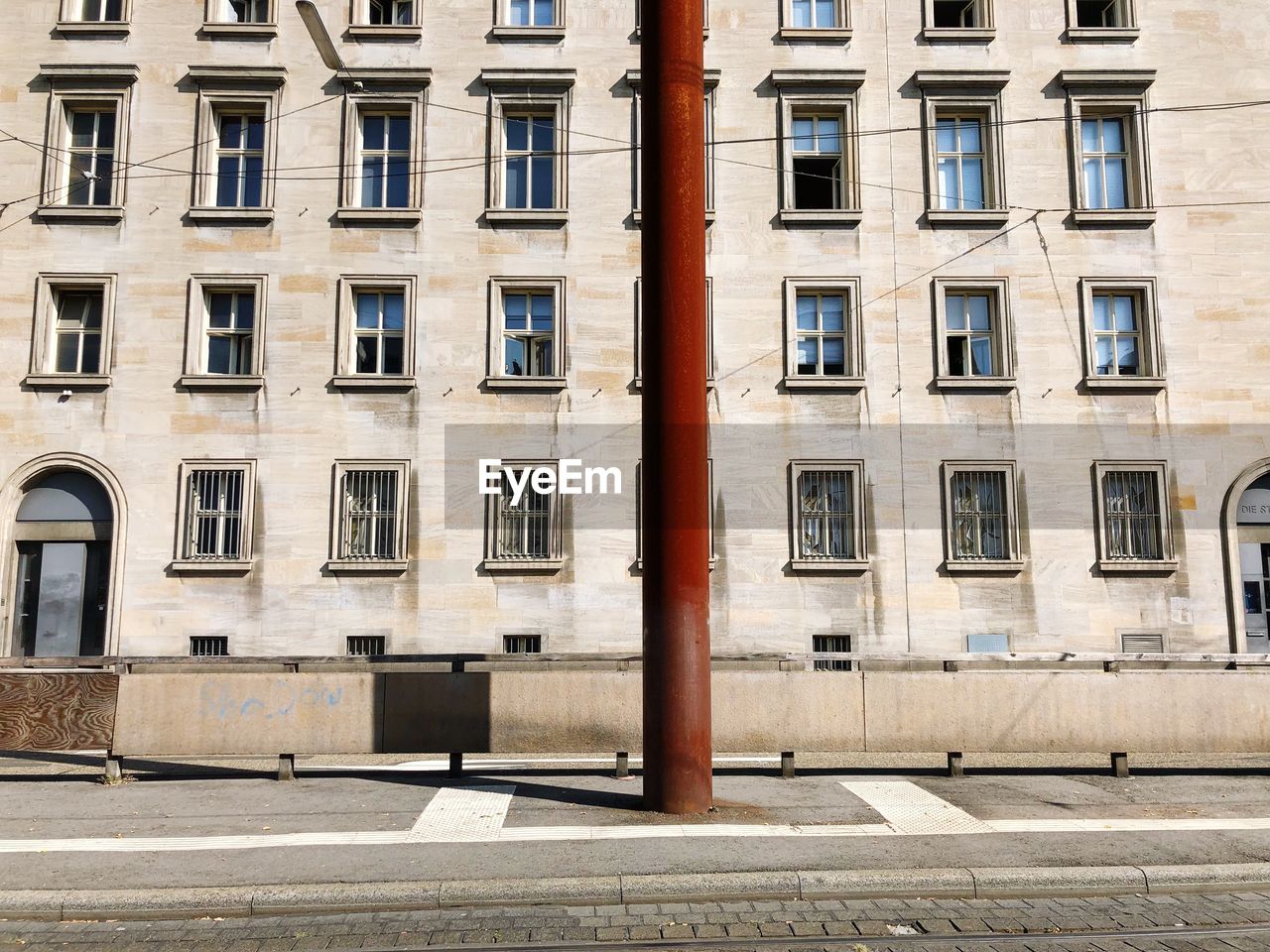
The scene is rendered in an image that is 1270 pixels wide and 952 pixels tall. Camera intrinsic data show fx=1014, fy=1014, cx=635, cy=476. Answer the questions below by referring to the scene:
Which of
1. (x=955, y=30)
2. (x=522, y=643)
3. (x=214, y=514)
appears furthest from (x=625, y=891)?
(x=955, y=30)

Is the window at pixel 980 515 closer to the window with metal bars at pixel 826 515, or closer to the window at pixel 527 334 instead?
the window with metal bars at pixel 826 515

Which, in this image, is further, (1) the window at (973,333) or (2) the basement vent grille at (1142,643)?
(1) the window at (973,333)

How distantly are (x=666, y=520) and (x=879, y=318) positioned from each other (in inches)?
541

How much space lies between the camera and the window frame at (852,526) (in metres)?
21.1

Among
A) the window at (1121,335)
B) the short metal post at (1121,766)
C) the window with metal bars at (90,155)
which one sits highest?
the window with metal bars at (90,155)

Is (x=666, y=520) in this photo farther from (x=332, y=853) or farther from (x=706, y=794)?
(x=332, y=853)

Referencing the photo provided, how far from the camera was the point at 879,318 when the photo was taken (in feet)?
72.1

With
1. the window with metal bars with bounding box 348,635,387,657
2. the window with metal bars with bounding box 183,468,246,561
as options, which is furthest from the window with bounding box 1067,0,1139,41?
the window with metal bars with bounding box 183,468,246,561

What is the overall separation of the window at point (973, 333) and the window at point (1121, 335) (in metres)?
1.75

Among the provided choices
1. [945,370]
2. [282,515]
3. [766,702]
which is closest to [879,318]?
[945,370]

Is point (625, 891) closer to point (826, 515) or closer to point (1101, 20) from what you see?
point (826, 515)

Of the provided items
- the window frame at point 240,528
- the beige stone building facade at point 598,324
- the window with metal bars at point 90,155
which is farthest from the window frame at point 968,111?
the window with metal bars at point 90,155

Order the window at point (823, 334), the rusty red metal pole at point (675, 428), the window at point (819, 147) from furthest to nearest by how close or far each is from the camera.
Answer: the window at point (819, 147) → the window at point (823, 334) → the rusty red metal pole at point (675, 428)

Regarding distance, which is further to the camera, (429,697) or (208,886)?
(429,697)
